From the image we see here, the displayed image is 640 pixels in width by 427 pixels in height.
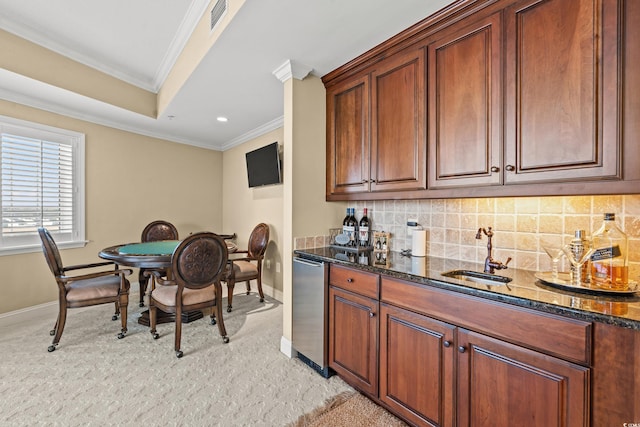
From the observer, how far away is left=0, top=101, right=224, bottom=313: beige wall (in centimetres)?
313

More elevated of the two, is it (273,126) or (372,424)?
(273,126)

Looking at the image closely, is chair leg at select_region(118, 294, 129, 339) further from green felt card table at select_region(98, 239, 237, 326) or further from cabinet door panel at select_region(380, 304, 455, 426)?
cabinet door panel at select_region(380, 304, 455, 426)

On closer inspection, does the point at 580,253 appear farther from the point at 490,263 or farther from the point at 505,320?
the point at 505,320

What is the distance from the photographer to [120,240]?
155 inches

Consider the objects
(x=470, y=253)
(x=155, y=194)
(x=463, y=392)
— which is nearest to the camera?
(x=463, y=392)

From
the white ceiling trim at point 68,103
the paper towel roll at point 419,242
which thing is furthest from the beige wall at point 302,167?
the white ceiling trim at point 68,103

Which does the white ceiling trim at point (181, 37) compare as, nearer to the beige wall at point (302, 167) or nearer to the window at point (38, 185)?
the beige wall at point (302, 167)

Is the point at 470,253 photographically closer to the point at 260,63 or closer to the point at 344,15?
the point at 344,15

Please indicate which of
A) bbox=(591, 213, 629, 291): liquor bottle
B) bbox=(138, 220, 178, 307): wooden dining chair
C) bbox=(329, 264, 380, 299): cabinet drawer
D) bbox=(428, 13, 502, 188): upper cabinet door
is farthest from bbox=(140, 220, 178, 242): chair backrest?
bbox=(591, 213, 629, 291): liquor bottle

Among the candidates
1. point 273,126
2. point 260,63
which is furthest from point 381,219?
point 273,126

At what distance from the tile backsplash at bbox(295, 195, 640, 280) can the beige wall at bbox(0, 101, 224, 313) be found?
3.09 meters

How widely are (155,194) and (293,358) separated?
3390mm

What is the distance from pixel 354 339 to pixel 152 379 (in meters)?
1.54

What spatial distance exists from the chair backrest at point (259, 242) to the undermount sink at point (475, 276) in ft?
8.59
